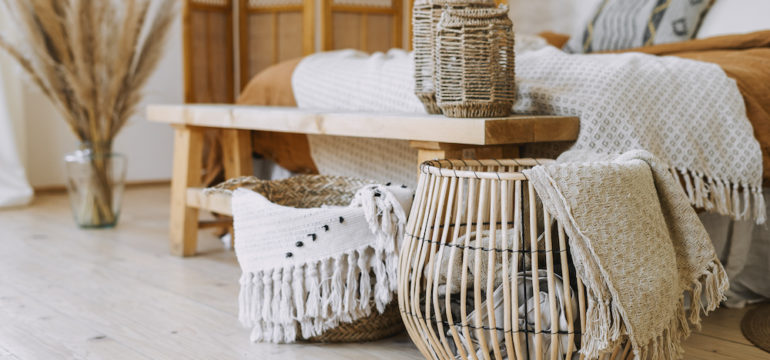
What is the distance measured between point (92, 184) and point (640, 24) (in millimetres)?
2011

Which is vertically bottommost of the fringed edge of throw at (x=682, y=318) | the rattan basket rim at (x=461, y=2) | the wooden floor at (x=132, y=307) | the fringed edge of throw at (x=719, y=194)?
the wooden floor at (x=132, y=307)

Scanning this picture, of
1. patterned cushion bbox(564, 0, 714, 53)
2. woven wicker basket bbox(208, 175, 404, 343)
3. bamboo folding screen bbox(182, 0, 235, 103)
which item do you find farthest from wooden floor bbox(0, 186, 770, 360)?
patterned cushion bbox(564, 0, 714, 53)

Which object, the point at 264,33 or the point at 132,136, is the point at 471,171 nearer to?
the point at 264,33

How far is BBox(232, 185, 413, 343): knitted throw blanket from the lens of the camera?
4.62ft

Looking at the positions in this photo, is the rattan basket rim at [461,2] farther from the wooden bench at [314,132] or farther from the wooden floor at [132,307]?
the wooden floor at [132,307]

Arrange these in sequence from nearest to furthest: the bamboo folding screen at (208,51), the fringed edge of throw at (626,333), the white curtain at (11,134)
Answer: the fringed edge of throw at (626,333) → the white curtain at (11,134) → the bamboo folding screen at (208,51)

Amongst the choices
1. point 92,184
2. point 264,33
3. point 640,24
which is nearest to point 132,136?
point 264,33

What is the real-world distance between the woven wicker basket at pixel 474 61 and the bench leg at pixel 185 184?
39.5 inches

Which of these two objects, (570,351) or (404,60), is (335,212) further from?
(404,60)

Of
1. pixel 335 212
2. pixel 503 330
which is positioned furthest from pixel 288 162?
pixel 503 330

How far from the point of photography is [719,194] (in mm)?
1597

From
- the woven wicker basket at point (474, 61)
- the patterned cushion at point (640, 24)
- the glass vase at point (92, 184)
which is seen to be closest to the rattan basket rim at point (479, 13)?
the woven wicker basket at point (474, 61)

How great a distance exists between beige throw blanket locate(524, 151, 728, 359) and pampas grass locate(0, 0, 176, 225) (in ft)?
6.68

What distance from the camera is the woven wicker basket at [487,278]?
1.11 metres
